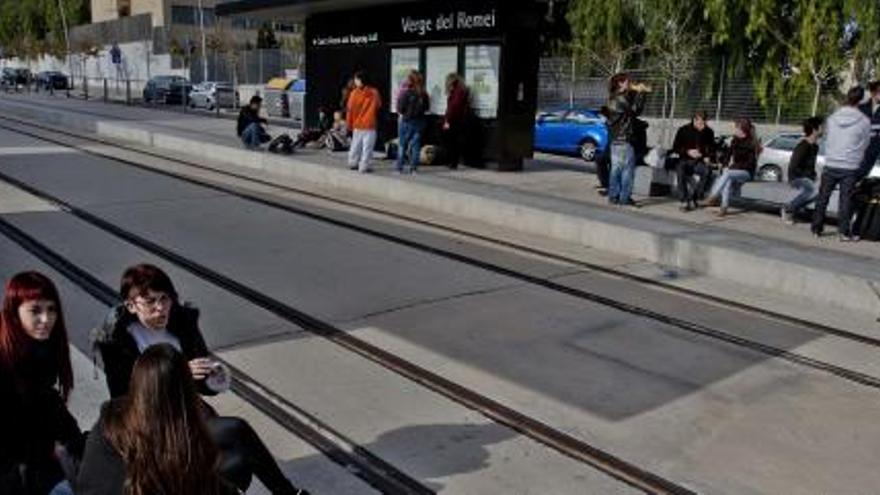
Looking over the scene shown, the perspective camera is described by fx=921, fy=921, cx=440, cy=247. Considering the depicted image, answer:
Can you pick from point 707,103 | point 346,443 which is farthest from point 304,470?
point 707,103

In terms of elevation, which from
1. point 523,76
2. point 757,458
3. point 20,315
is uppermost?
point 523,76

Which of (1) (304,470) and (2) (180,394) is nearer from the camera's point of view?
(2) (180,394)

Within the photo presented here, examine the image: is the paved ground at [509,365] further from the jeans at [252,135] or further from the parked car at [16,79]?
the parked car at [16,79]

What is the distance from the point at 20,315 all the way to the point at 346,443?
1846 mm

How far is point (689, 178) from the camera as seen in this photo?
1206 centimetres

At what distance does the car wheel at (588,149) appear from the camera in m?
23.9

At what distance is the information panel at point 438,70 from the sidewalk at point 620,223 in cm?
139

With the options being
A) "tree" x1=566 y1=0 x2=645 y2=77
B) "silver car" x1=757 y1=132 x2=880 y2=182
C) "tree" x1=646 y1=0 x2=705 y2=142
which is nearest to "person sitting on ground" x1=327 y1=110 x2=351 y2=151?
"silver car" x1=757 y1=132 x2=880 y2=182

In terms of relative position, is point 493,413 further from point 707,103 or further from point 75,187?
point 707,103

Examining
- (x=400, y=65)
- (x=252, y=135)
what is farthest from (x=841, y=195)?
(x=252, y=135)

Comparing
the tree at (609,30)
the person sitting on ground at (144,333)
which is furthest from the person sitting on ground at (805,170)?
the tree at (609,30)

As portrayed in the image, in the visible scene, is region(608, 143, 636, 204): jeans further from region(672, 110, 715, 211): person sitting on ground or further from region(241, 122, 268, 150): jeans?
region(241, 122, 268, 150): jeans

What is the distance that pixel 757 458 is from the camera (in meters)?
4.76

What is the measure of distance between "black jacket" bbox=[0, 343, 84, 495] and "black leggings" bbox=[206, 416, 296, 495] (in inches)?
22.4
